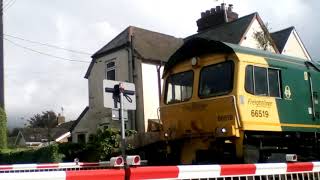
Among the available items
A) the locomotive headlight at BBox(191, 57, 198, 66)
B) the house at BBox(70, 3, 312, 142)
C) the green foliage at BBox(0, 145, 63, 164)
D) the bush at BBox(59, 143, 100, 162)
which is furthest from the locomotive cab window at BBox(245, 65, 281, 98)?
the house at BBox(70, 3, 312, 142)

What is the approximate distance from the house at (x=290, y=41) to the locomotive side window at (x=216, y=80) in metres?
19.9

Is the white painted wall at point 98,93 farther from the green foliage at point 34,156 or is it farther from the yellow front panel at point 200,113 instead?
the yellow front panel at point 200,113

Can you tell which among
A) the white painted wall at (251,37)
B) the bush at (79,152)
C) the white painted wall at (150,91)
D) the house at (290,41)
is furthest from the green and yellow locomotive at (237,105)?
the house at (290,41)

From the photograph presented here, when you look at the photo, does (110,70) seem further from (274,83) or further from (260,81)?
(260,81)

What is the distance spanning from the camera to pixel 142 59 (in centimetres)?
2714

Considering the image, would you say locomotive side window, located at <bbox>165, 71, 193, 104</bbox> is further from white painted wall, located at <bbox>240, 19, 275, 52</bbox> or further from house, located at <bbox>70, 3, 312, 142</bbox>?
white painted wall, located at <bbox>240, 19, 275, 52</bbox>

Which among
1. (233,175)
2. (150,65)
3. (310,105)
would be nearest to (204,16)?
(150,65)

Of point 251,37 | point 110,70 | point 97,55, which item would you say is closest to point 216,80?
point 251,37

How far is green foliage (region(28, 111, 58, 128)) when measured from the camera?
241ft

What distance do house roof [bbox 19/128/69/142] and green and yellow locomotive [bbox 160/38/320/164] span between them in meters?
58.3

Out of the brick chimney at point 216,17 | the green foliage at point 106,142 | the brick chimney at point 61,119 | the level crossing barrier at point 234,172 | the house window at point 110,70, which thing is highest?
the brick chimney at point 216,17

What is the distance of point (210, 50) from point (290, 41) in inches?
832

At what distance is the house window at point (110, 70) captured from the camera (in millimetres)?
28891

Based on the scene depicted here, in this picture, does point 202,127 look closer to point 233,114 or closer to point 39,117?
point 233,114
